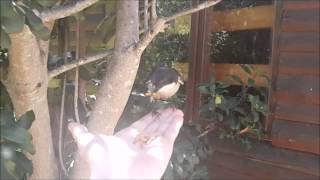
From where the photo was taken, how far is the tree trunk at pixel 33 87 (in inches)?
53.5

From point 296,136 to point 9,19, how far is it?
1709 mm

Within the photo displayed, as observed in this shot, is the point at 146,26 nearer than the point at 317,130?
Yes

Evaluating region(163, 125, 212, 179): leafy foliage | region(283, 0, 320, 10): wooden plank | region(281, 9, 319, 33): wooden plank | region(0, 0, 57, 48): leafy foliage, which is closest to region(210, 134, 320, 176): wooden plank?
region(163, 125, 212, 179): leafy foliage

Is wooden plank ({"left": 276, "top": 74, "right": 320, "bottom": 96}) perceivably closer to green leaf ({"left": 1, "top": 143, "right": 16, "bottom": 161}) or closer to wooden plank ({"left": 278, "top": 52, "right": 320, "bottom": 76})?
wooden plank ({"left": 278, "top": 52, "right": 320, "bottom": 76})

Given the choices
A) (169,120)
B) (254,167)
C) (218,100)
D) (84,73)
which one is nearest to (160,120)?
(169,120)

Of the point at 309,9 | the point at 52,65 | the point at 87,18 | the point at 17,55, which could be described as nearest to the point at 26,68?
the point at 17,55

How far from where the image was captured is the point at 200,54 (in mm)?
2908

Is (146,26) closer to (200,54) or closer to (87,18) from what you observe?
(87,18)

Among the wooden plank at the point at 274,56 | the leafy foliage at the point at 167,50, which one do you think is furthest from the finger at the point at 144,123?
the leafy foliage at the point at 167,50

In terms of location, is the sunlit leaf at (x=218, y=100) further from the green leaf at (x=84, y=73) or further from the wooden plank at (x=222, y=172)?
the green leaf at (x=84, y=73)

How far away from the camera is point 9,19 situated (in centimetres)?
117

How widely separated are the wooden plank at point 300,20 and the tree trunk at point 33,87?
1.40 m

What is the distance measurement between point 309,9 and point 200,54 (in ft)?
2.43

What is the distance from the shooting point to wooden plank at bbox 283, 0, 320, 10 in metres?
2.36
